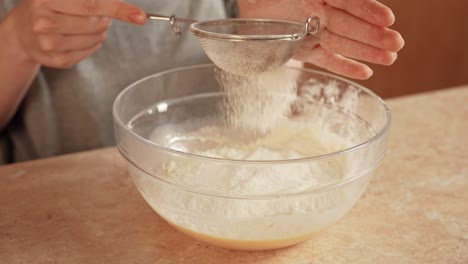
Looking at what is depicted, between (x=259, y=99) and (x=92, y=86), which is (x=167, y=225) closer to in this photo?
(x=259, y=99)

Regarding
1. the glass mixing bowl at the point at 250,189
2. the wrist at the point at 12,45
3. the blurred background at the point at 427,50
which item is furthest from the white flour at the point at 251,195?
the blurred background at the point at 427,50

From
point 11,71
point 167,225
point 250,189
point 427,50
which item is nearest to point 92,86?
point 11,71

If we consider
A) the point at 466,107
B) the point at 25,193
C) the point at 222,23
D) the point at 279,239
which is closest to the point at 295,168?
the point at 279,239

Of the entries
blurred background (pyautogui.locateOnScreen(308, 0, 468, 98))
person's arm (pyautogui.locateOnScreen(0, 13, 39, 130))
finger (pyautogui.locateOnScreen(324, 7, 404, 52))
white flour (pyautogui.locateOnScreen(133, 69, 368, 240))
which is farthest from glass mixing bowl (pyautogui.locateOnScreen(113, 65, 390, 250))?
blurred background (pyautogui.locateOnScreen(308, 0, 468, 98))

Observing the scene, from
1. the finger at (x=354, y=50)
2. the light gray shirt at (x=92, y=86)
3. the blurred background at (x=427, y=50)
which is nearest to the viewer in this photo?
the finger at (x=354, y=50)

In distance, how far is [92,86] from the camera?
110 centimetres

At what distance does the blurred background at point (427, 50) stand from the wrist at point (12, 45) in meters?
1.64

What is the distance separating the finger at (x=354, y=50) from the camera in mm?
719

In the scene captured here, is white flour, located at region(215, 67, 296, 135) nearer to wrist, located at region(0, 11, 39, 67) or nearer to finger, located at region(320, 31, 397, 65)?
finger, located at region(320, 31, 397, 65)

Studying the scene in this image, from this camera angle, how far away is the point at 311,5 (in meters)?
0.79

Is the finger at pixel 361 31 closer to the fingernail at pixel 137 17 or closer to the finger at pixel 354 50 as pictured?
the finger at pixel 354 50

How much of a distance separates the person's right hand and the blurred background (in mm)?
1619

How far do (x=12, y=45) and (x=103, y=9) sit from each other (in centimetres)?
31

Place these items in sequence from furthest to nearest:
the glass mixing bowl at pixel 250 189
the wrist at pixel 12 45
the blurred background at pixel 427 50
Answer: the blurred background at pixel 427 50 < the wrist at pixel 12 45 < the glass mixing bowl at pixel 250 189
